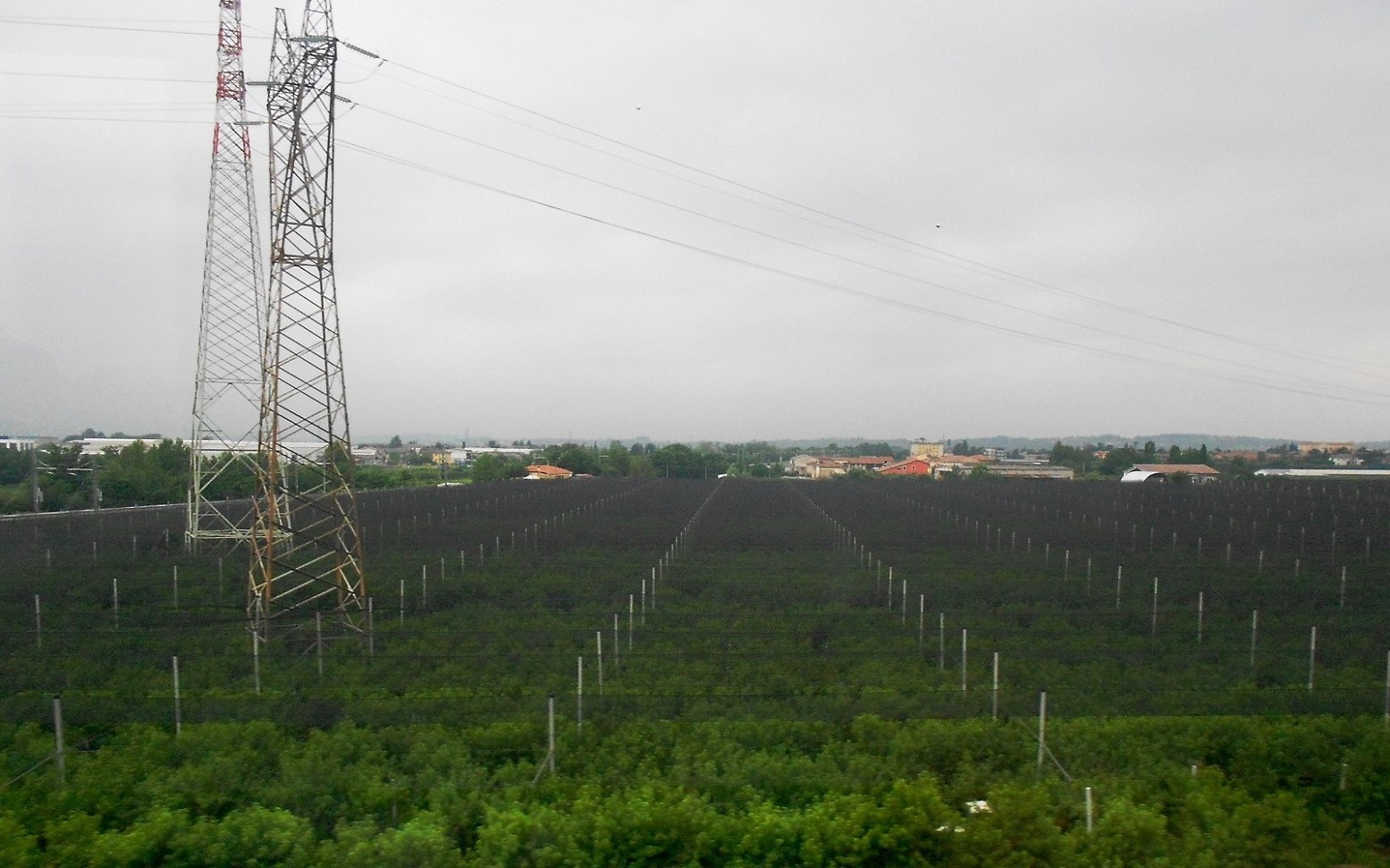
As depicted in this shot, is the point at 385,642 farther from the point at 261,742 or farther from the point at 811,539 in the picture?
the point at 811,539

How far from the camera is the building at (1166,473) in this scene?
153 ft

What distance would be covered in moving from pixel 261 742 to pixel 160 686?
2370 millimetres

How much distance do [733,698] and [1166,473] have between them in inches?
1942

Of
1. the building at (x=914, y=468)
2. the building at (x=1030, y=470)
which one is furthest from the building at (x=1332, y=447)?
the building at (x=914, y=468)

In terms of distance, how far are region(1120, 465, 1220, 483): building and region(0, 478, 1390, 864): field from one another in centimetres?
3205

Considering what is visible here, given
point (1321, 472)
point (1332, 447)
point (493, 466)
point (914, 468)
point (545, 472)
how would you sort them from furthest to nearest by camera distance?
point (914, 468)
point (1332, 447)
point (545, 472)
point (493, 466)
point (1321, 472)

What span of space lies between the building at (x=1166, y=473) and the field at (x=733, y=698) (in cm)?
3205

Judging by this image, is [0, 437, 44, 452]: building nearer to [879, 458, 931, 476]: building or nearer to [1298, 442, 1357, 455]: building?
[879, 458, 931, 476]: building

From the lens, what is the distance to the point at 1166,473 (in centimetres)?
4909

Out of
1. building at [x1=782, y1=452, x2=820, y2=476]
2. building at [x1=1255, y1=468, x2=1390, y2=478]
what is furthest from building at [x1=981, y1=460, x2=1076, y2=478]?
building at [x1=782, y1=452, x2=820, y2=476]

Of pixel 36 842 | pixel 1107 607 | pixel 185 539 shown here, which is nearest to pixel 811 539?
pixel 1107 607

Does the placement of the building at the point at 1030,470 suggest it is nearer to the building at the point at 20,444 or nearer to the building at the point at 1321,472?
the building at the point at 1321,472

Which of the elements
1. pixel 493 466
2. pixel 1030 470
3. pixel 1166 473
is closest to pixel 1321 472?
pixel 1166 473

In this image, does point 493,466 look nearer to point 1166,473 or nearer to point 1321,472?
point 1166,473
